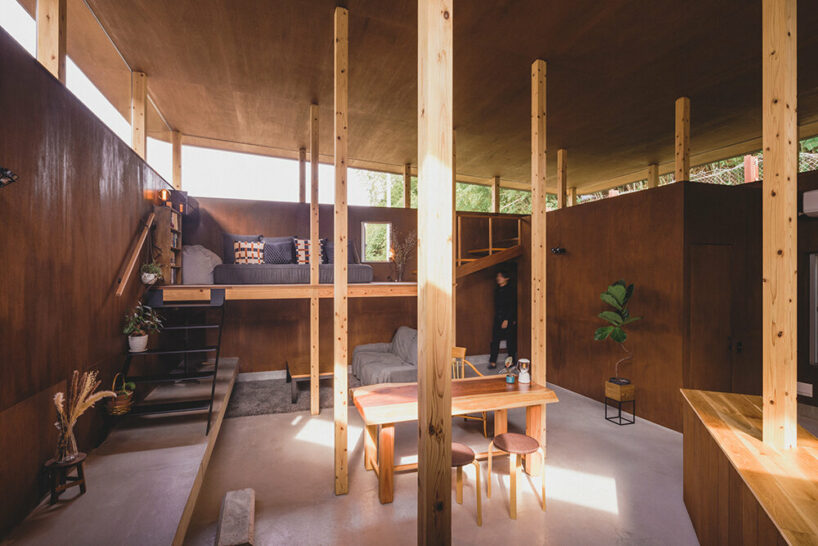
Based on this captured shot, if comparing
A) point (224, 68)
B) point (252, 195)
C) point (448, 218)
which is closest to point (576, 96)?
point (224, 68)

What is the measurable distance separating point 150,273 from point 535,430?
189 inches

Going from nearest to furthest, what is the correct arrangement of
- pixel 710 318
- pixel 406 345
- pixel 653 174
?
pixel 710 318, pixel 406 345, pixel 653 174

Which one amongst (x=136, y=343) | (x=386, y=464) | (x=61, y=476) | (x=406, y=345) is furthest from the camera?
(x=406, y=345)

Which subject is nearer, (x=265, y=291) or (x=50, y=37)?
(x=50, y=37)

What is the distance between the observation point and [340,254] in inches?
148

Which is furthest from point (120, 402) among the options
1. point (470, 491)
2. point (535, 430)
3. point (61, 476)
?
point (535, 430)

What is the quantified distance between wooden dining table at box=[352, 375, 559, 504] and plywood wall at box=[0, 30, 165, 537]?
7.54ft

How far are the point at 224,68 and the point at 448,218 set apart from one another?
517 centimetres

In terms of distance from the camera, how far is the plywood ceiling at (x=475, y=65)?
397cm

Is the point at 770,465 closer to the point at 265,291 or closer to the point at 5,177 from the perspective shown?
the point at 5,177

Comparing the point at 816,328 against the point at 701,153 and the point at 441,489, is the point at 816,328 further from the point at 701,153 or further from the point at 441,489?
the point at 441,489

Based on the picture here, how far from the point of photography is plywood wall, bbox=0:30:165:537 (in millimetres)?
2307

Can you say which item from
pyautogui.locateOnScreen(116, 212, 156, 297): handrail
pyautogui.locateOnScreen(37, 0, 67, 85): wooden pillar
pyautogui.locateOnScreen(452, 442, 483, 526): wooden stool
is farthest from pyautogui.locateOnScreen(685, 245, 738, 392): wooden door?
pyautogui.locateOnScreen(37, 0, 67, 85): wooden pillar

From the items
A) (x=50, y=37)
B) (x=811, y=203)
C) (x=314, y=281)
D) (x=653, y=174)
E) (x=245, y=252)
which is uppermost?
(x=653, y=174)
